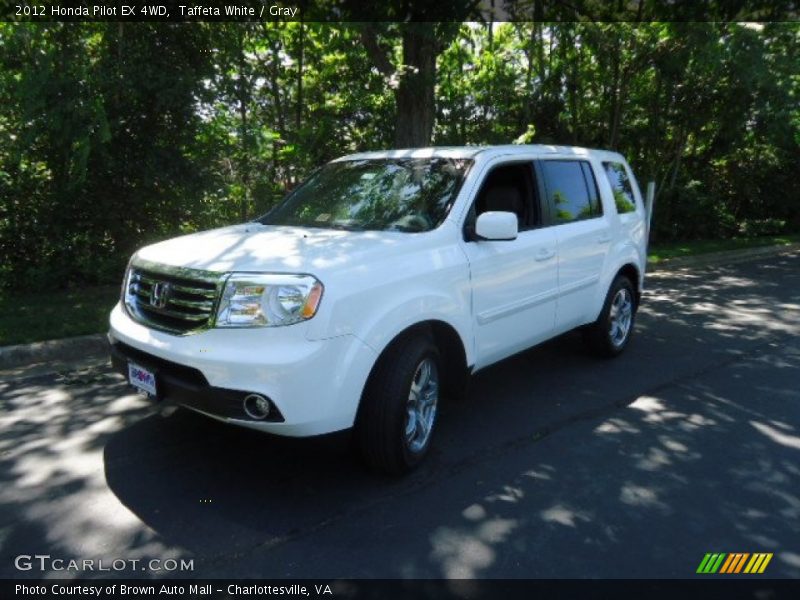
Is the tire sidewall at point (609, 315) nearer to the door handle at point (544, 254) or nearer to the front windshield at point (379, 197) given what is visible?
the door handle at point (544, 254)

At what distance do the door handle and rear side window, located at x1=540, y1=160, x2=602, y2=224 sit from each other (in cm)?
31

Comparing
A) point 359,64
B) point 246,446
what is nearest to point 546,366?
point 246,446

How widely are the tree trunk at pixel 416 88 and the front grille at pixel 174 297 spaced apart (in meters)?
5.20

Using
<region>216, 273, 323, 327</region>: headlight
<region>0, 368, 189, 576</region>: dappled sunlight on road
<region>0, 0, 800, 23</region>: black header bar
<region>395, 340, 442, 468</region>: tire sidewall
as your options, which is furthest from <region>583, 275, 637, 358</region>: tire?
<region>0, 0, 800, 23</region>: black header bar

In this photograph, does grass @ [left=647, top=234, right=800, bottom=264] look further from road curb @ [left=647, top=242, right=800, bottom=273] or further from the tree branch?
the tree branch

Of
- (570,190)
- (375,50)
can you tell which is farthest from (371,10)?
Result: (570,190)

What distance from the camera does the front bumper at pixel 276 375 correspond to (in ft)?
10.2

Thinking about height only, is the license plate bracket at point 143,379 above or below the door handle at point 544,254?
below

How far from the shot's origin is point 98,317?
6766mm

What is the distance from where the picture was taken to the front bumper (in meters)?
3.09

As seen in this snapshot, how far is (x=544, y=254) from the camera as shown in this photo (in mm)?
4699

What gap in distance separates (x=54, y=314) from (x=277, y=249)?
448 cm

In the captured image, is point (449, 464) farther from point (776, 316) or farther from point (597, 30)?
point (597, 30)

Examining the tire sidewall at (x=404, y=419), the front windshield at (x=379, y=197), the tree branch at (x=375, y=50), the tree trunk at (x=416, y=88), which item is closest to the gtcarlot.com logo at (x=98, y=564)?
the tire sidewall at (x=404, y=419)
